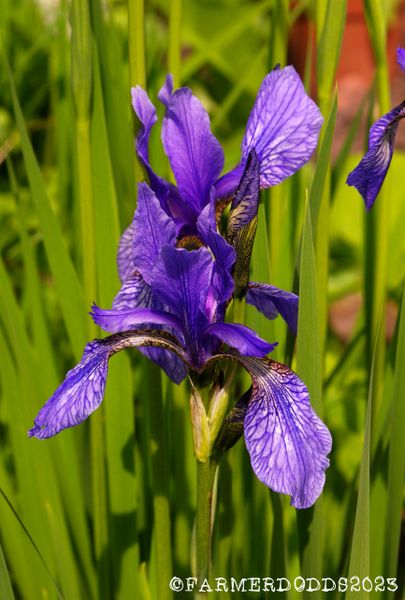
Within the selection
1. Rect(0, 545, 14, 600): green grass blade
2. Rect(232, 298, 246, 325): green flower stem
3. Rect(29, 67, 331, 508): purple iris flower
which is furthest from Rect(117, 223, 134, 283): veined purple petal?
Rect(0, 545, 14, 600): green grass blade

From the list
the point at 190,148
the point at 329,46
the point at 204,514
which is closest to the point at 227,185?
the point at 190,148

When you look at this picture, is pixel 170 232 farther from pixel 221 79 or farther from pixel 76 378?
pixel 221 79

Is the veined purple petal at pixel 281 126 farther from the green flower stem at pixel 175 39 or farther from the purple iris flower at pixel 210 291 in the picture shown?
the green flower stem at pixel 175 39

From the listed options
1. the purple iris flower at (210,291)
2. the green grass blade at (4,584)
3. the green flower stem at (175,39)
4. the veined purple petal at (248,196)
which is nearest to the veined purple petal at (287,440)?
the purple iris flower at (210,291)

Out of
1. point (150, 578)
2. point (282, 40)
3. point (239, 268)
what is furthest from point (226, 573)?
point (282, 40)

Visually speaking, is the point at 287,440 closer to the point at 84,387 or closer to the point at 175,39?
the point at 84,387
